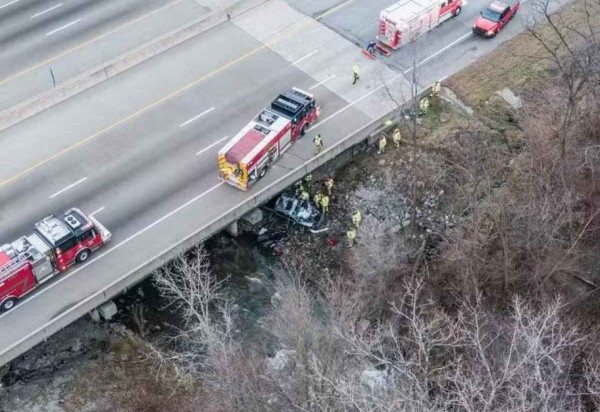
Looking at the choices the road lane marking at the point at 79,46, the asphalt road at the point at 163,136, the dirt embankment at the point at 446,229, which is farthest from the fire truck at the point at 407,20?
the road lane marking at the point at 79,46

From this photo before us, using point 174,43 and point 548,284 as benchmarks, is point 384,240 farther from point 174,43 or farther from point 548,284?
point 174,43

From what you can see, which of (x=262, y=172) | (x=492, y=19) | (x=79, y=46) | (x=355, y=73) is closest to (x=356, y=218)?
(x=262, y=172)

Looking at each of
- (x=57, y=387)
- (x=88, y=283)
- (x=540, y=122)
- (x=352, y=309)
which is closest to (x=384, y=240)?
(x=352, y=309)

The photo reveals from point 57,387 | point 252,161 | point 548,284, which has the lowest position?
point 57,387

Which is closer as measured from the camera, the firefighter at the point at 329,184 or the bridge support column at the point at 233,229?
the bridge support column at the point at 233,229

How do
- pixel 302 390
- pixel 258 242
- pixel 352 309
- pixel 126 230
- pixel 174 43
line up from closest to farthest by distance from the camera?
1. pixel 302 390
2. pixel 352 309
3. pixel 126 230
4. pixel 258 242
5. pixel 174 43

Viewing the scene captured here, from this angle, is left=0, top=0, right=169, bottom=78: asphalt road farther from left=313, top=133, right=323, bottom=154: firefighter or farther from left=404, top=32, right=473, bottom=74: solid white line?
left=404, top=32, right=473, bottom=74: solid white line

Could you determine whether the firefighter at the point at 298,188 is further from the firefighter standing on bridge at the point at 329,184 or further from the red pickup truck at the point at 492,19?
the red pickup truck at the point at 492,19

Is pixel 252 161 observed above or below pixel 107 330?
above
